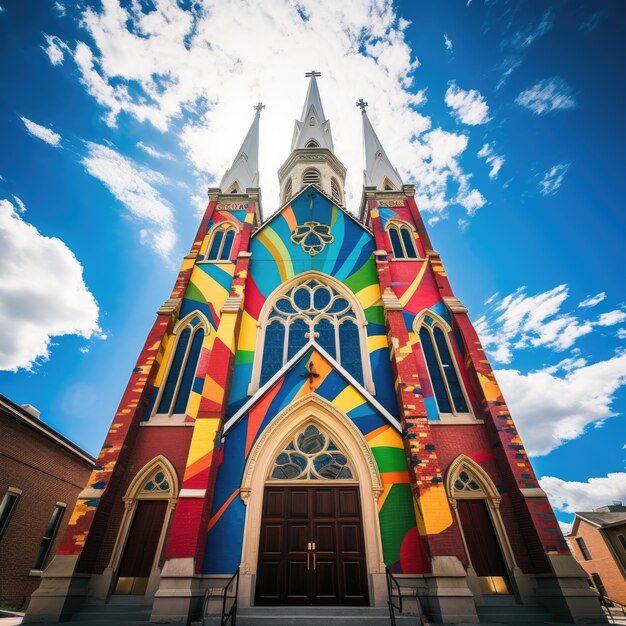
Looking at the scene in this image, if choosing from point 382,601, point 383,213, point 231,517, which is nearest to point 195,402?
point 231,517

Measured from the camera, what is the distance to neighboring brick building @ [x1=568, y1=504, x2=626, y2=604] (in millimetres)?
22922

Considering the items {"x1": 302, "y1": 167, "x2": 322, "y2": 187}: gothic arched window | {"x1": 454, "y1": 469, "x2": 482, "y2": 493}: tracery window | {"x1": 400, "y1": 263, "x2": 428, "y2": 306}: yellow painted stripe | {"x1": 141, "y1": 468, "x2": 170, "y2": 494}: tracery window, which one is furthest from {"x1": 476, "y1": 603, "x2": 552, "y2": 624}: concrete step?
{"x1": 302, "y1": 167, "x2": 322, "y2": 187}: gothic arched window

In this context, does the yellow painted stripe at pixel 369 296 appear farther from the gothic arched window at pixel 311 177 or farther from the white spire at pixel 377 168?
the gothic arched window at pixel 311 177

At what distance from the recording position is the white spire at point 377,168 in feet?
63.7

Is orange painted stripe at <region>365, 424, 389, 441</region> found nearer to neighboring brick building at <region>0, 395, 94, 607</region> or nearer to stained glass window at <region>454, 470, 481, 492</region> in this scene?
stained glass window at <region>454, 470, 481, 492</region>

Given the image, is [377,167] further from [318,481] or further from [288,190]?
[318,481]

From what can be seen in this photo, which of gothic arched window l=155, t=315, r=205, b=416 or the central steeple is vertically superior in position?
the central steeple

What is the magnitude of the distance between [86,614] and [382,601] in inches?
267

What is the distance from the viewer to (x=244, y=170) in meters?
20.5

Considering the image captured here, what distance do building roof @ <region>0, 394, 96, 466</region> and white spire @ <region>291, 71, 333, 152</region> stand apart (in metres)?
22.4

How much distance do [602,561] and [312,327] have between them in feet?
99.3

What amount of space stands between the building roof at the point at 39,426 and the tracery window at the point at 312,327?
10.5 meters

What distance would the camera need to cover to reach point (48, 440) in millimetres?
15719

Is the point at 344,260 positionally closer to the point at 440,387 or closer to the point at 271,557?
the point at 440,387
